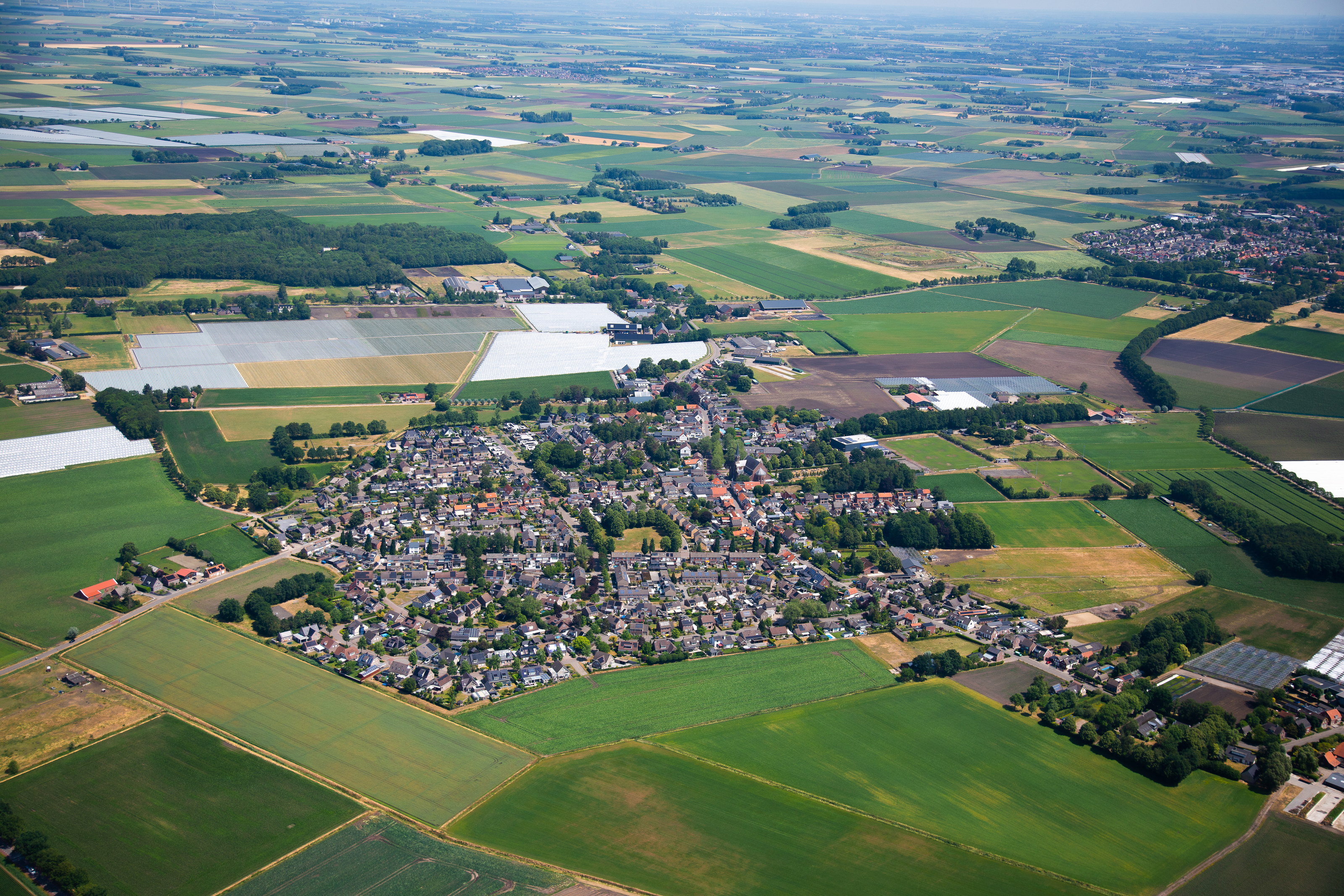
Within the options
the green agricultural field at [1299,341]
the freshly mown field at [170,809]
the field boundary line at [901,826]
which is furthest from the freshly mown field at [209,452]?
the green agricultural field at [1299,341]

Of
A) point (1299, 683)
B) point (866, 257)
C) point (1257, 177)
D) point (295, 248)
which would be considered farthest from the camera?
point (1257, 177)

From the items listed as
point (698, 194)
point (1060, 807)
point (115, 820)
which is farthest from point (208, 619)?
point (698, 194)

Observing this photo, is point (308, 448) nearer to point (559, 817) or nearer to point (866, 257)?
point (559, 817)

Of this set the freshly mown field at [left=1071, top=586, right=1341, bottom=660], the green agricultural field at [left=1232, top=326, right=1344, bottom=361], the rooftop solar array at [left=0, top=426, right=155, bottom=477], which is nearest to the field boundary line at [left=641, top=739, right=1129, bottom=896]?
the freshly mown field at [left=1071, top=586, right=1341, bottom=660]

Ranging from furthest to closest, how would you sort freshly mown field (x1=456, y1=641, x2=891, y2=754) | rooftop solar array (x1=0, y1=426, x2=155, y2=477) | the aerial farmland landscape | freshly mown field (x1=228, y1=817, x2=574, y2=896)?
rooftop solar array (x1=0, y1=426, x2=155, y2=477) < freshly mown field (x1=456, y1=641, x2=891, y2=754) < the aerial farmland landscape < freshly mown field (x1=228, y1=817, x2=574, y2=896)

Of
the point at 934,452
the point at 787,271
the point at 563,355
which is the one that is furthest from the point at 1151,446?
the point at 787,271

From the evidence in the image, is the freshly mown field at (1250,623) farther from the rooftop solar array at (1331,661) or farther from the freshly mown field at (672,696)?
the freshly mown field at (672,696)

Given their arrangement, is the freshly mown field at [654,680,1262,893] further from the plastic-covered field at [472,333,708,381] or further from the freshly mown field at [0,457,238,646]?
the plastic-covered field at [472,333,708,381]
